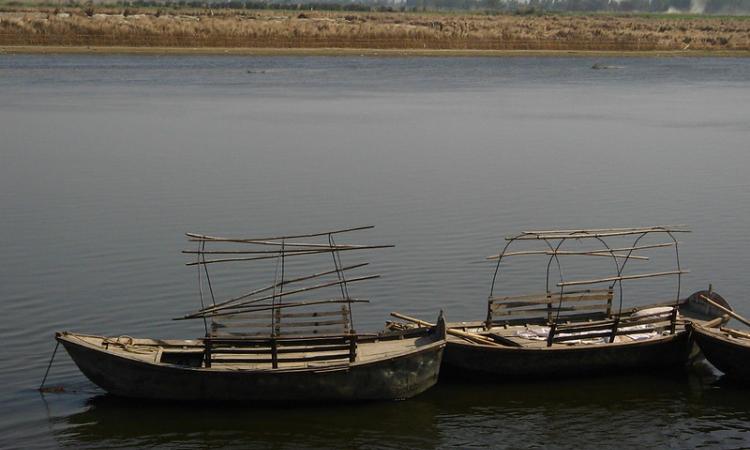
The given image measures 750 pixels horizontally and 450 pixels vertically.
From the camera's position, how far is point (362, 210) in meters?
26.0

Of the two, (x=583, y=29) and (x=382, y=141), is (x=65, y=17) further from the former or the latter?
(x=382, y=141)

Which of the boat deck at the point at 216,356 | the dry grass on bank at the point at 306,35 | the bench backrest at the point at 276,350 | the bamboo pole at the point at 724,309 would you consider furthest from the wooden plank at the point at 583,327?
the dry grass on bank at the point at 306,35

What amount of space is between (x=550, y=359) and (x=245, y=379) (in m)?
4.22

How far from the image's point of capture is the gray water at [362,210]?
14641 millimetres

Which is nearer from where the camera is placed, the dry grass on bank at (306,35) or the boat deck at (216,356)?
the boat deck at (216,356)

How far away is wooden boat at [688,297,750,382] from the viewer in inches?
617

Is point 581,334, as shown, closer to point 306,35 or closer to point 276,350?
point 276,350

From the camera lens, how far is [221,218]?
2477 cm

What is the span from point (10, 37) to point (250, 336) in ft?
238

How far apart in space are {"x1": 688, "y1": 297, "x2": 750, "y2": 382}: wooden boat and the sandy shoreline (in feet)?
227

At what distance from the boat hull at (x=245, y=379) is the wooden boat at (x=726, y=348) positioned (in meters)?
3.89

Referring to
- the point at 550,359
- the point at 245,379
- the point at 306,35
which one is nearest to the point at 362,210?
the point at 550,359

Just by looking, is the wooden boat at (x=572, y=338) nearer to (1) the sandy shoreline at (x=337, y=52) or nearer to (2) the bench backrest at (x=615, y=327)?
(2) the bench backrest at (x=615, y=327)

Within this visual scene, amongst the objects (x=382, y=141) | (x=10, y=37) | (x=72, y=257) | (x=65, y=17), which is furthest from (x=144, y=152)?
(x=65, y=17)
